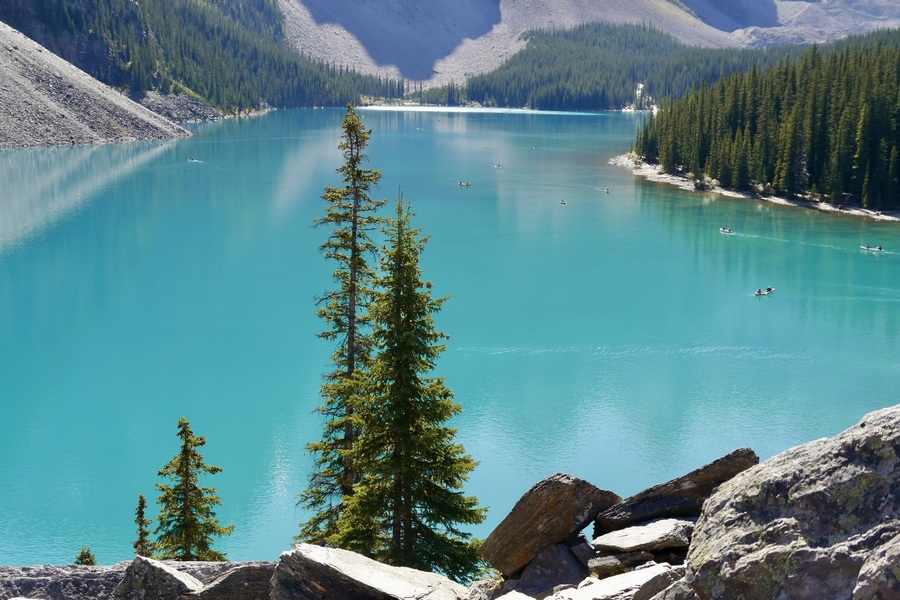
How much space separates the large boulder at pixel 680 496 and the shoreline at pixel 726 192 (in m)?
75.6

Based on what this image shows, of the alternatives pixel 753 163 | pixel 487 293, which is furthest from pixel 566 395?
pixel 753 163

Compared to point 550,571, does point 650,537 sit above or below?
above

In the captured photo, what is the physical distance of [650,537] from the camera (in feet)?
34.3

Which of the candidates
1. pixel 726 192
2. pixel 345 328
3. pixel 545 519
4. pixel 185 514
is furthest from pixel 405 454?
pixel 726 192

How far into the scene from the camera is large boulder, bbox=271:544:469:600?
31.3 feet

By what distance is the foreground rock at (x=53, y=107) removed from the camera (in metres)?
118

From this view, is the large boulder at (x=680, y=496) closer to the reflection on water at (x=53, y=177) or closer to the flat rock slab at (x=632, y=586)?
the flat rock slab at (x=632, y=586)

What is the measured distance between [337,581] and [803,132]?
88.4m

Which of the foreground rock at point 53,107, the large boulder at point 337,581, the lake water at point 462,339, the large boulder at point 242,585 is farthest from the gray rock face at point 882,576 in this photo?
the foreground rock at point 53,107

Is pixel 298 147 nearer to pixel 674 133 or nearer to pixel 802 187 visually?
pixel 674 133

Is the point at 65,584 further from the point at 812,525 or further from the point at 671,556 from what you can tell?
the point at 812,525

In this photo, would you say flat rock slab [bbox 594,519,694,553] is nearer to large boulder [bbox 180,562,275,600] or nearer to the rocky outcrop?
Result: the rocky outcrop

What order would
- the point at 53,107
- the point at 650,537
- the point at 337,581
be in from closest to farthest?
1. the point at 337,581
2. the point at 650,537
3. the point at 53,107

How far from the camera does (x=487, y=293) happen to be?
5341cm
